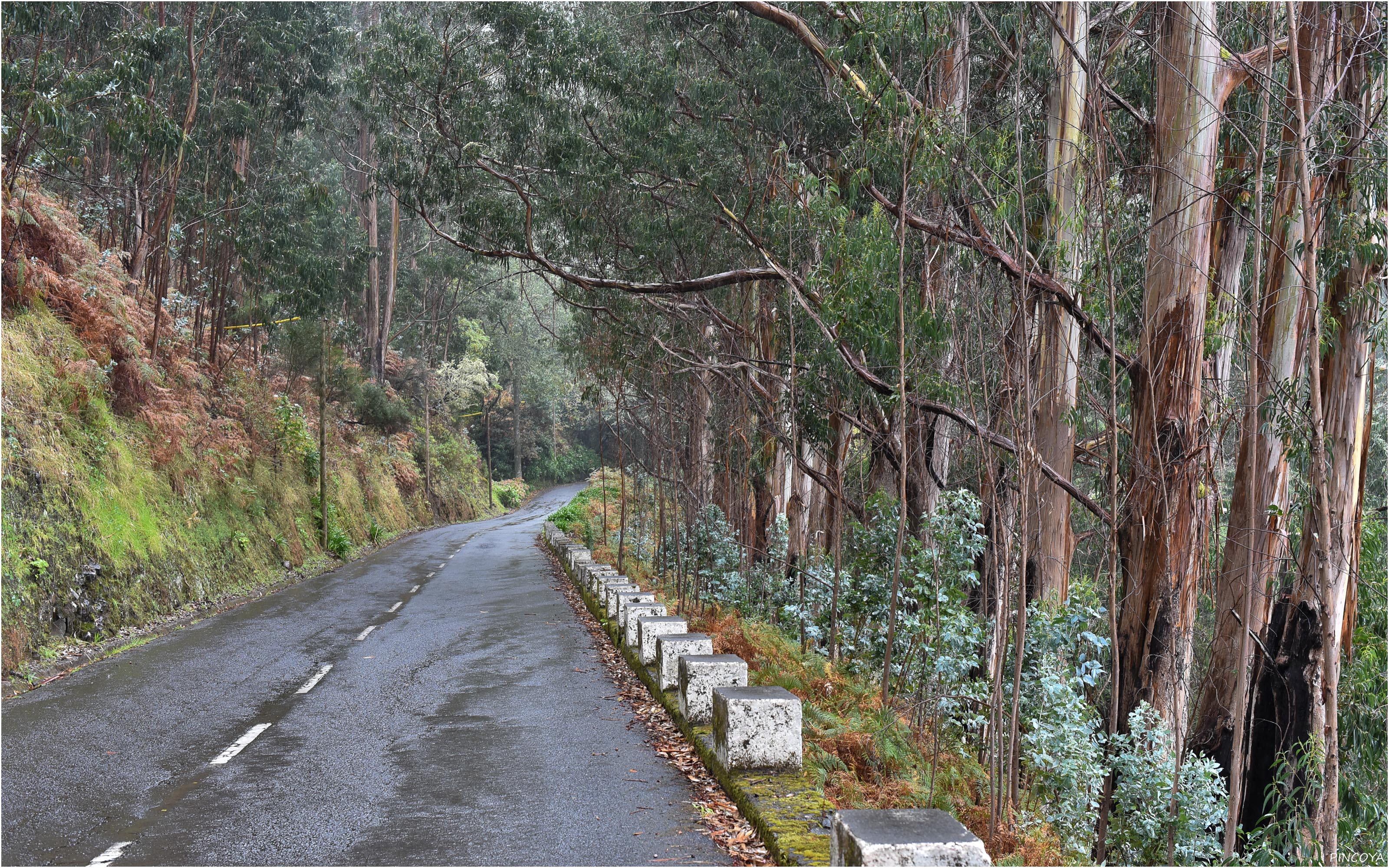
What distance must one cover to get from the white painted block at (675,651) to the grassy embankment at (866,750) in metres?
0.57

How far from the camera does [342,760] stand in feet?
26.1

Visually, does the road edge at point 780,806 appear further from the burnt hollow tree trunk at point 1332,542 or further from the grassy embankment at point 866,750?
the burnt hollow tree trunk at point 1332,542

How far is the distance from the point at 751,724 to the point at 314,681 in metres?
6.10

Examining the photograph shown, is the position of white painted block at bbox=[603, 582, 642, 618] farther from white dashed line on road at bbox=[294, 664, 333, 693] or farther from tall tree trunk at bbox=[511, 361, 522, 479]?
tall tree trunk at bbox=[511, 361, 522, 479]

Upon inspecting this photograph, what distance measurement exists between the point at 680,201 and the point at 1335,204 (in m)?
9.37

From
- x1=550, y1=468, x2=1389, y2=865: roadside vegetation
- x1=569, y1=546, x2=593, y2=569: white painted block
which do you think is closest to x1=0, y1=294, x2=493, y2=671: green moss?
x1=569, y1=546, x2=593, y2=569: white painted block

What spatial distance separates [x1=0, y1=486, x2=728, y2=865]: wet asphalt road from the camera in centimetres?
596

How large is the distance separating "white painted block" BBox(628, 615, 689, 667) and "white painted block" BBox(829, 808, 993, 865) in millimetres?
6524

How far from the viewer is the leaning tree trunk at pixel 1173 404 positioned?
9.59m

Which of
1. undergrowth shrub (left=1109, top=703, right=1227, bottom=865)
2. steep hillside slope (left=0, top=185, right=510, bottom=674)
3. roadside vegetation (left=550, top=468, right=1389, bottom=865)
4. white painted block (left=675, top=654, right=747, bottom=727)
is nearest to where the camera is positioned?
roadside vegetation (left=550, top=468, right=1389, bottom=865)

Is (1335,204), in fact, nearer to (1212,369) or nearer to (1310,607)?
(1212,369)

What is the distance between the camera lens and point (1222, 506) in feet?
38.0

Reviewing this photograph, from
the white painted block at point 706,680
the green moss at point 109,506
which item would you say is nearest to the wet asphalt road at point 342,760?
the white painted block at point 706,680

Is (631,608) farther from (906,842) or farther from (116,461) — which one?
(116,461)
